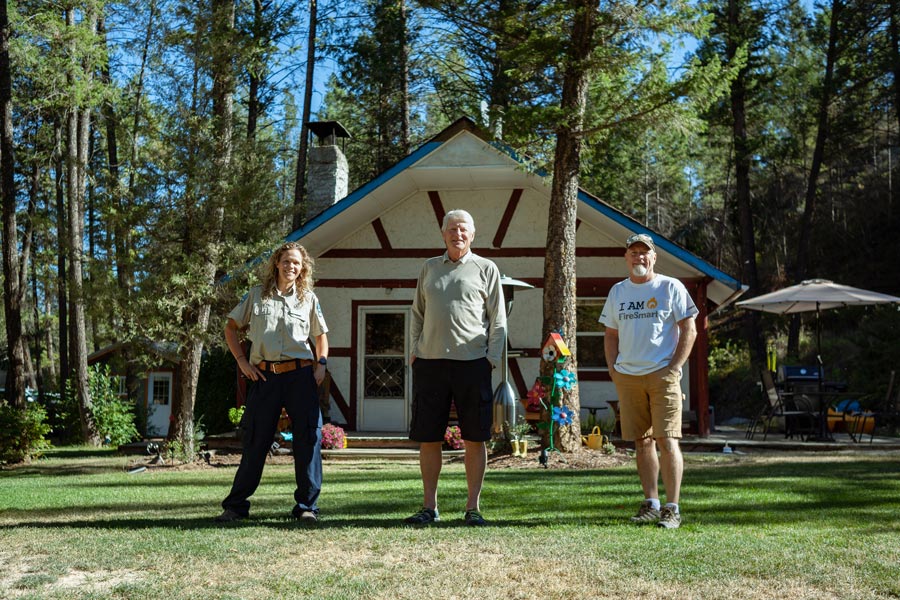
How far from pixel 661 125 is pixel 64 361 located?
17879 millimetres

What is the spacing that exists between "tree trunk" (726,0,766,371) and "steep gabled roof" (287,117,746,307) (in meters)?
8.91

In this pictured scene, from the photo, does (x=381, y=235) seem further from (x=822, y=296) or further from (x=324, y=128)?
(x=822, y=296)

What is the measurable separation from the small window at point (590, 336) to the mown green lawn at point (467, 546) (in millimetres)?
7464

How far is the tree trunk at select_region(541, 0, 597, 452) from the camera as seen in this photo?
35.2 feet

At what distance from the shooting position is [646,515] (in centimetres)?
534

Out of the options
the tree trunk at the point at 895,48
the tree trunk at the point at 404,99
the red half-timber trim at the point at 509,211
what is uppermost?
the tree trunk at the point at 895,48

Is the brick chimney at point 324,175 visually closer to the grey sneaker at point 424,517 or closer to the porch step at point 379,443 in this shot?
the porch step at point 379,443

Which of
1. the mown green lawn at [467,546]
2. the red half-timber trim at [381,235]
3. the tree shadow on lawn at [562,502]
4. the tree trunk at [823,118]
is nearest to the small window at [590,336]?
the red half-timber trim at [381,235]

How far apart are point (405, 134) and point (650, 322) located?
19.1 metres

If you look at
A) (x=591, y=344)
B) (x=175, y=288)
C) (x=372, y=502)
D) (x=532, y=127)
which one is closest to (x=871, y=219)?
(x=591, y=344)

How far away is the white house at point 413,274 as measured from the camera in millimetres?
15078

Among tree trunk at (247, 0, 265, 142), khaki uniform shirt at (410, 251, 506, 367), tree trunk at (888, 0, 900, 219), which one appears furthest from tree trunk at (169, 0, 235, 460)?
tree trunk at (888, 0, 900, 219)

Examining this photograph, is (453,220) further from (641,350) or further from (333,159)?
(333,159)

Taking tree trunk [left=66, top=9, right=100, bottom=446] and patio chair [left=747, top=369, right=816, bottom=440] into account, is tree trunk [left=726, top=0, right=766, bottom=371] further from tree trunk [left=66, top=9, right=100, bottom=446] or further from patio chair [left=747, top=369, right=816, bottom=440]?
tree trunk [left=66, top=9, right=100, bottom=446]
